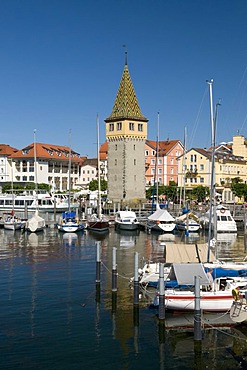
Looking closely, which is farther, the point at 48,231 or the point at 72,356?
the point at 48,231

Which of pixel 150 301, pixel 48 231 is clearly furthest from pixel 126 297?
pixel 48 231

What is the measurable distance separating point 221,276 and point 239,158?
262 feet

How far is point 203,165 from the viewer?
318 feet

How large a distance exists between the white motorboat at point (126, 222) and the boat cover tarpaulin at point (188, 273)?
1520 inches

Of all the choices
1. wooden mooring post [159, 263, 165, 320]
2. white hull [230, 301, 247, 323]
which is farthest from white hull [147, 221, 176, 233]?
white hull [230, 301, 247, 323]

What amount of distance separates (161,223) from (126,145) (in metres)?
34.0

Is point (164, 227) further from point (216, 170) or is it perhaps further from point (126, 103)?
point (126, 103)

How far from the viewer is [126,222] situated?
6250 cm

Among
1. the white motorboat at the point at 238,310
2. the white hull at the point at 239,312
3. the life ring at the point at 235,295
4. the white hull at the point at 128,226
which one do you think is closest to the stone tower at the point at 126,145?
the white hull at the point at 128,226

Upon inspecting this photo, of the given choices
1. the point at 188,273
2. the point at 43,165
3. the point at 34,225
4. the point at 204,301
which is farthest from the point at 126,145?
the point at 204,301

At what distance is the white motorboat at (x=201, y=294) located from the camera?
22.2m

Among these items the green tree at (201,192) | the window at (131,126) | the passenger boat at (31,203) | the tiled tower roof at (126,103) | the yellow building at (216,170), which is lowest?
the passenger boat at (31,203)

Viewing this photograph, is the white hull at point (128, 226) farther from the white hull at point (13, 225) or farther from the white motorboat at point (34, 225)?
the white hull at point (13, 225)

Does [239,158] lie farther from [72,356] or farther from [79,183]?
[72,356]
